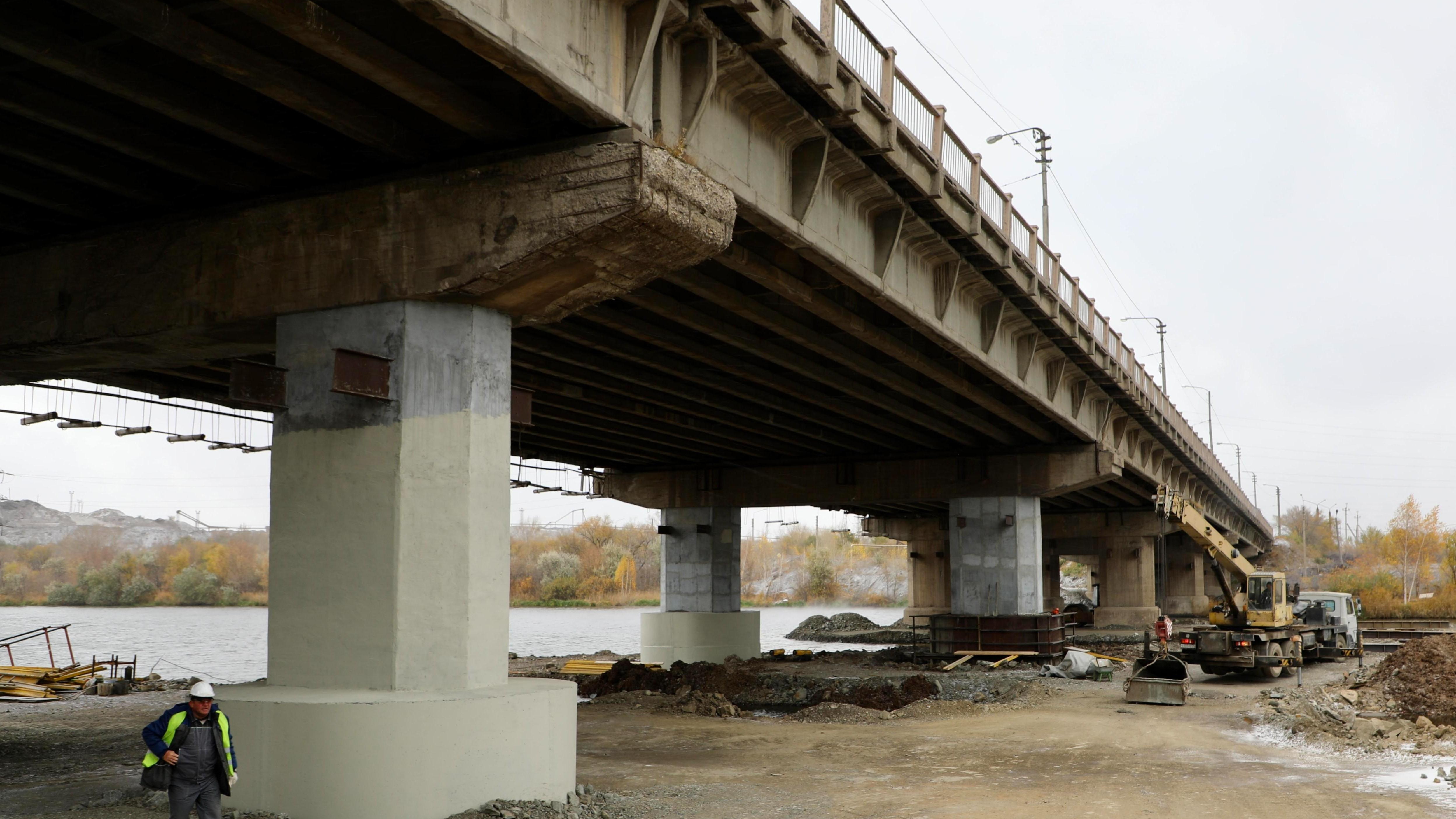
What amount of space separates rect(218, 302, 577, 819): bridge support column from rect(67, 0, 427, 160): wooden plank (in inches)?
59.0

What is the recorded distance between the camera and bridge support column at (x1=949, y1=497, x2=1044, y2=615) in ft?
105

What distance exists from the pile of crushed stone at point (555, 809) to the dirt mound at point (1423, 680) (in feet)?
48.0

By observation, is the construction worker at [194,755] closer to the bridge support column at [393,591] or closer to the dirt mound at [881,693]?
the bridge support column at [393,591]

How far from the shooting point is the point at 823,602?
158 meters

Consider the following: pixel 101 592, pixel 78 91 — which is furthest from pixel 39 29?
pixel 101 592

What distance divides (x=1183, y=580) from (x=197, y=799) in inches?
3078

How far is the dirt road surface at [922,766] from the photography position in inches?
489

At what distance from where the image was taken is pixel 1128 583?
61.9 m

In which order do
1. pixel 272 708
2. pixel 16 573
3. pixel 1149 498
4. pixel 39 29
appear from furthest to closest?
1. pixel 16 573
2. pixel 1149 498
3. pixel 272 708
4. pixel 39 29

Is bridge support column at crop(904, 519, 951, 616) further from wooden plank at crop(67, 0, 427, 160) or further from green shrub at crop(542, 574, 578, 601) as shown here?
green shrub at crop(542, 574, 578, 601)

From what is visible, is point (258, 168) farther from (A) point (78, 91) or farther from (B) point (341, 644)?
(B) point (341, 644)

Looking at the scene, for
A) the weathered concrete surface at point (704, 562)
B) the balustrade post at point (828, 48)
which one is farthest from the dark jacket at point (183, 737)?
the weathered concrete surface at point (704, 562)

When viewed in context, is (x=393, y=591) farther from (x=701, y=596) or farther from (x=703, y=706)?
(x=701, y=596)

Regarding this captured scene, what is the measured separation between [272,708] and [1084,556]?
95324mm
